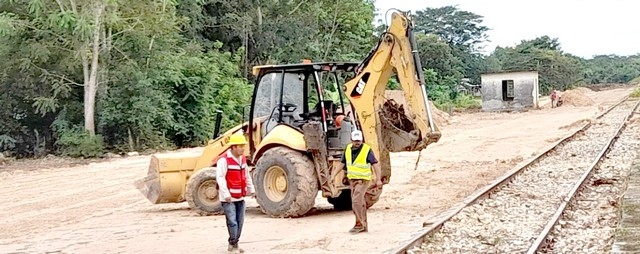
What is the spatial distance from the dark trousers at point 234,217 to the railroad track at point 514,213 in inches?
83.0

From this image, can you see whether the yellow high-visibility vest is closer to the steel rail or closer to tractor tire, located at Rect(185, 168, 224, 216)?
the steel rail

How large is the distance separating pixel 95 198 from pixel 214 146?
214 inches

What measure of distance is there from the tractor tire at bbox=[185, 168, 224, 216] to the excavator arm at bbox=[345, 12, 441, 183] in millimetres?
2802

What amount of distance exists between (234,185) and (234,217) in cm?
40

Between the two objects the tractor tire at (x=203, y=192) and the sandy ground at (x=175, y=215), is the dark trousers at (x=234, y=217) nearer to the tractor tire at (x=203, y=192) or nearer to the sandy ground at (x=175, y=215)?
the sandy ground at (x=175, y=215)

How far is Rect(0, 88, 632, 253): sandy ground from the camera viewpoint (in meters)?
12.2

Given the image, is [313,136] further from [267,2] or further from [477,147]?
[267,2]

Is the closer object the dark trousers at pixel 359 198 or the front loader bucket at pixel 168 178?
the dark trousers at pixel 359 198

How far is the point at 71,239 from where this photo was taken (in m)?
13.3

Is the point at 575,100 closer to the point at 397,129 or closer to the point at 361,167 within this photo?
the point at 397,129

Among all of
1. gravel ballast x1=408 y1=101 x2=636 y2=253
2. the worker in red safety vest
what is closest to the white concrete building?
gravel ballast x1=408 y1=101 x2=636 y2=253

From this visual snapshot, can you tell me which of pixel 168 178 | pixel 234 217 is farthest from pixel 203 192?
pixel 234 217

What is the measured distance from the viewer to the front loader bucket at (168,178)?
50.5ft

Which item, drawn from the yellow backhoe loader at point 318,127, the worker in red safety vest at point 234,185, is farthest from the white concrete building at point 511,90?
the worker in red safety vest at point 234,185
